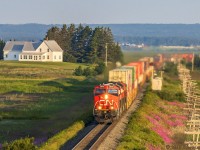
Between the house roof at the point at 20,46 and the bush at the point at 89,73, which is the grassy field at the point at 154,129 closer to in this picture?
the bush at the point at 89,73

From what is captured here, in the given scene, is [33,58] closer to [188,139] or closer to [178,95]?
[178,95]

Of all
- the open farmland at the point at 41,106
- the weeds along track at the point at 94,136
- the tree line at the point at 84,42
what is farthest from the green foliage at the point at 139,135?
the tree line at the point at 84,42

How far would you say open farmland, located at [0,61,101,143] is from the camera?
157 ft

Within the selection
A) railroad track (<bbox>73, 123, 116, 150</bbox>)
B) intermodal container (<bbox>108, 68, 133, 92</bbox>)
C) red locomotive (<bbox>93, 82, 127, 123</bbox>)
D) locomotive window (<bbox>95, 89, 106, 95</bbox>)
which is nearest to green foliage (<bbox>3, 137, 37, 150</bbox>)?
railroad track (<bbox>73, 123, 116, 150</bbox>)

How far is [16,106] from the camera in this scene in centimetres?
6266

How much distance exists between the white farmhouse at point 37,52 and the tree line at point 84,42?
6.79m

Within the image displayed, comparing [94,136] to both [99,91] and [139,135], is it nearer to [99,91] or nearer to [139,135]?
[139,135]

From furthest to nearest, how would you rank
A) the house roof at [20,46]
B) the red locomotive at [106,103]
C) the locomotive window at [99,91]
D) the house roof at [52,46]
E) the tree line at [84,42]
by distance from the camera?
1. the tree line at [84,42]
2. the house roof at [20,46]
3. the house roof at [52,46]
4. the locomotive window at [99,91]
5. the red locomotive at [106,103]

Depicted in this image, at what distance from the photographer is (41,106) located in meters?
63.5

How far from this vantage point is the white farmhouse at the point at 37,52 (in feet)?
545

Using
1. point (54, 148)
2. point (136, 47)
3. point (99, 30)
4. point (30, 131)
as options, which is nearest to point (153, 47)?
point (136, 47)

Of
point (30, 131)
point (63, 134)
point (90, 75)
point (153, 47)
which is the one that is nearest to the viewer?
point (63, 134)

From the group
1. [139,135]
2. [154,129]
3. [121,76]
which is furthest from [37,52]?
[139,135]

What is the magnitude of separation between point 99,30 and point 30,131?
134 meters
